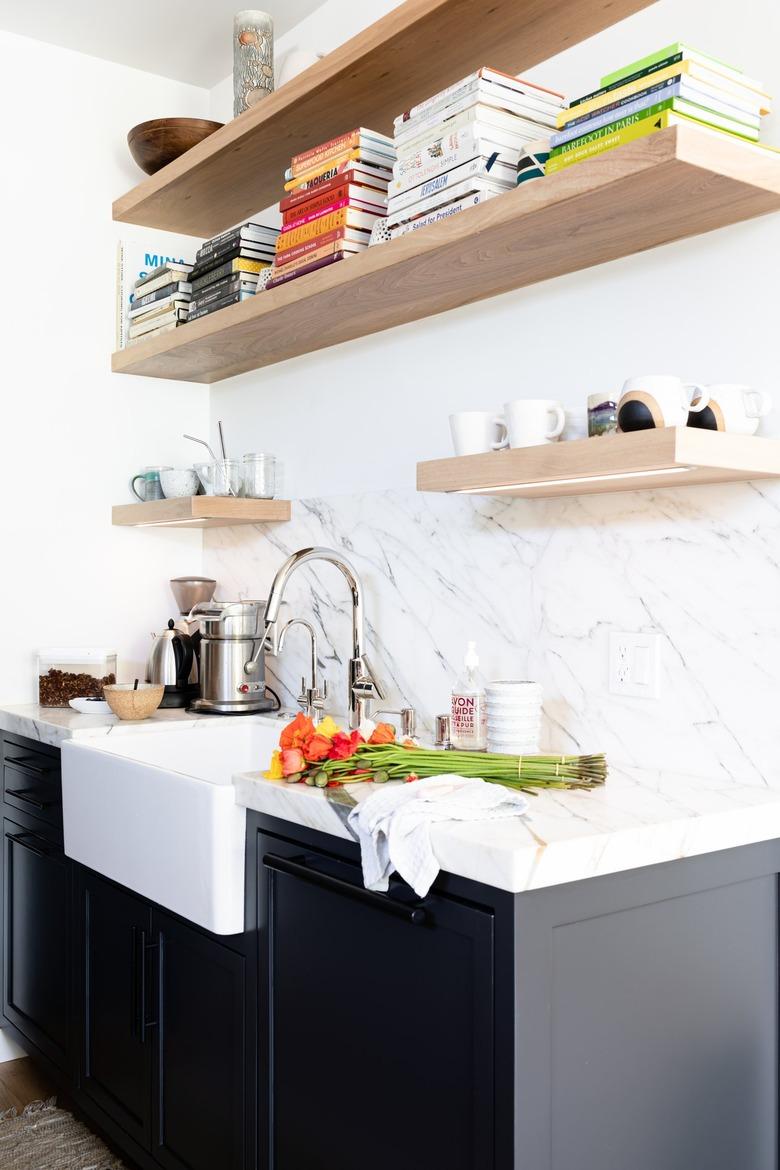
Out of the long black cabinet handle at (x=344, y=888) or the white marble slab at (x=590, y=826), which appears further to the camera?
the long black cabinet handle at (x=344, y=888)

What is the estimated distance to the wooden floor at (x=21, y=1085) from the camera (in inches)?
107

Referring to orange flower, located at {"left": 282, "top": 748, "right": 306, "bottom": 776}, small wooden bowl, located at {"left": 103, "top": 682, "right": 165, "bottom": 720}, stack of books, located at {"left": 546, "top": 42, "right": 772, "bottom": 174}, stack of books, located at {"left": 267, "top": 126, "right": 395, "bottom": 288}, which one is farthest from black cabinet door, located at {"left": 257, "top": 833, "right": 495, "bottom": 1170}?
stack of books, located at {"left": 267, "top": 126, "right": 395, "bottom": 288}

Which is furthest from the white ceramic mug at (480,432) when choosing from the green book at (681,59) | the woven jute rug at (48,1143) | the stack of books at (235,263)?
the woven jute rug at (48,1143)

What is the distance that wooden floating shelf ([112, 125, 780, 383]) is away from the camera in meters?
1.50

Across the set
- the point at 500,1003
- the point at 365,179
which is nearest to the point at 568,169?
the point at 365,179

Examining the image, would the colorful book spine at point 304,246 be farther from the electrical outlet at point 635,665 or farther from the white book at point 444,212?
the electrical outlet at point 635,665

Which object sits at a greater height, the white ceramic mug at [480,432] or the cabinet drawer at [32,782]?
the white ceramic mug at [480,432]

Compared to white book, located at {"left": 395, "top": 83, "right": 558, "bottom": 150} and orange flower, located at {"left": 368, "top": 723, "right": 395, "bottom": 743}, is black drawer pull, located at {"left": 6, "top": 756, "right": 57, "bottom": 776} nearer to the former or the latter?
orange flower, located at {"left": 368, "top": 723, "right": 395, "bottom": 743}

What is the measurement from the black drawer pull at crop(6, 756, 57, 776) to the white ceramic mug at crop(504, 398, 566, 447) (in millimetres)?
1457

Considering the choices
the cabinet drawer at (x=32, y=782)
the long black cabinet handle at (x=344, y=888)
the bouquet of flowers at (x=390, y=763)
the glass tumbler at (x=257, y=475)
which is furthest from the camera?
the glass tumbler at (x=257, y=475)

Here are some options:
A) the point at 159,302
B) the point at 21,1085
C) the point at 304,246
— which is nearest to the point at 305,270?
the point at 304,246

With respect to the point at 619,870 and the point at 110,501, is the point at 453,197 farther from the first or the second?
the point at 110,501

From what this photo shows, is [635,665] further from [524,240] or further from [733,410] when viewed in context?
[524,240]

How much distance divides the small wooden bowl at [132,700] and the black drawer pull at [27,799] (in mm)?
271
